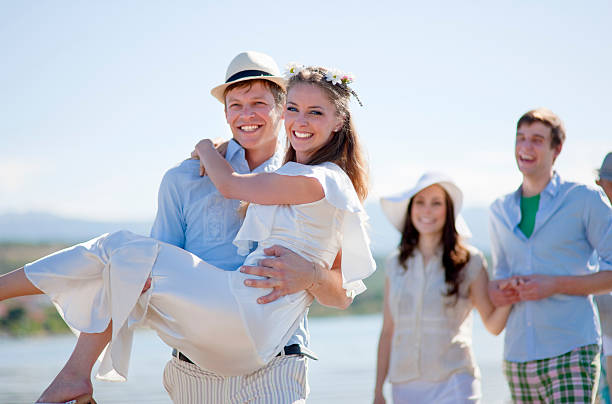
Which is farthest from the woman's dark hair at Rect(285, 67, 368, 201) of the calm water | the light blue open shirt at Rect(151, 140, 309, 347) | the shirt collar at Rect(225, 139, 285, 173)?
the calm water

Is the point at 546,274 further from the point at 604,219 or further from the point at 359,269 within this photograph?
the point at 359,269

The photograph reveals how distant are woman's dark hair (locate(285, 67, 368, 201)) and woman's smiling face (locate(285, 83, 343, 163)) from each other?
0.03m

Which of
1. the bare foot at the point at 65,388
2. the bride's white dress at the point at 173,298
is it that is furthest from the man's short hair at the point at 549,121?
the bare foot at the point at 65,388

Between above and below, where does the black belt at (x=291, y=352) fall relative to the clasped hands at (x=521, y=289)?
below

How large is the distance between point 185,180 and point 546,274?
235 cm

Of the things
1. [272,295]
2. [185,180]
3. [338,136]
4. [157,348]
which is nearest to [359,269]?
[272,295]

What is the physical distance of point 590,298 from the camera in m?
4.51

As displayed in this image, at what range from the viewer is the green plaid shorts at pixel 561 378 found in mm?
4195

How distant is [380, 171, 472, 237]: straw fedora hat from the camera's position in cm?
498

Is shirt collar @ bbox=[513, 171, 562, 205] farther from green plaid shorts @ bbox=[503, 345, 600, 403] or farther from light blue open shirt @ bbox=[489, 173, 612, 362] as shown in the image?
green plaid shorts @ bbox=[503, 345, 600, 403]

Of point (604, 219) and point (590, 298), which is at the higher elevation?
point (604, 219)

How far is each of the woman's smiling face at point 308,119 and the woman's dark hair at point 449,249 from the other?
74.7 inches

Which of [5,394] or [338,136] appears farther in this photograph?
[5,394]

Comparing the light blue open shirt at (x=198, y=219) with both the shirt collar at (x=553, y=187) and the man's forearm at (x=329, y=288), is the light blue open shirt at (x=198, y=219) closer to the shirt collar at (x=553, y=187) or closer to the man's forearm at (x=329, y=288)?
the man's forearm at (x=329, y=288)
